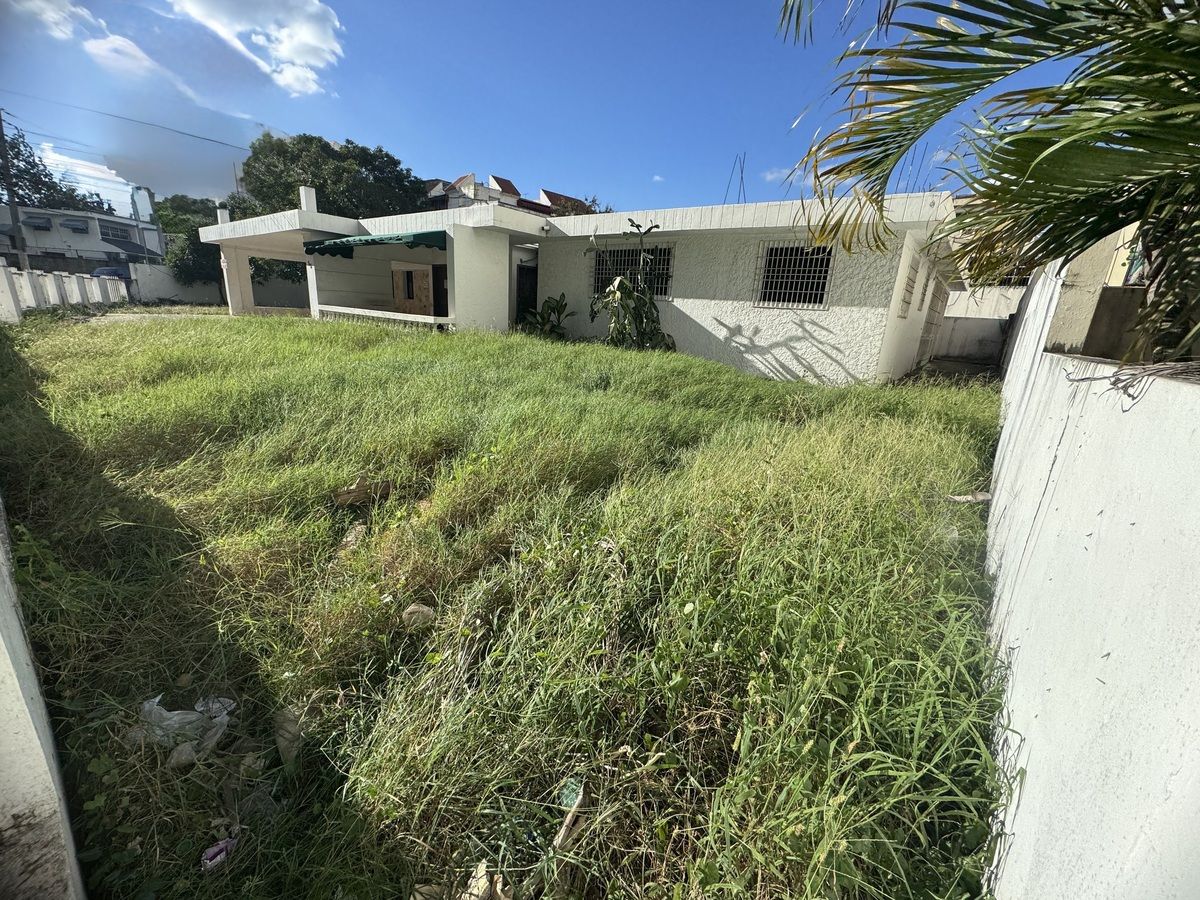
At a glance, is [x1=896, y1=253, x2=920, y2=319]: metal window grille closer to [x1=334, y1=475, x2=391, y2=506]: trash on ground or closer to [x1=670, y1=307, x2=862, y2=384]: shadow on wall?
[x1=670, y1=307, x2=862, y2=384]: shadow on wall

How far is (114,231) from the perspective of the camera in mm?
37812

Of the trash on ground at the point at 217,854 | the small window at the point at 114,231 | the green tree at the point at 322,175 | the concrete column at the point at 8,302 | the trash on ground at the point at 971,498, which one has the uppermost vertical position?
the green tree at the point at 322,175

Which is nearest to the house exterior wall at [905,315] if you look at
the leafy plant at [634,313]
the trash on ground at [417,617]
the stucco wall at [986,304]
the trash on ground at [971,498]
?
the leafy plant at [634,313]

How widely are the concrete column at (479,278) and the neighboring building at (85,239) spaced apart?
33.8 metres

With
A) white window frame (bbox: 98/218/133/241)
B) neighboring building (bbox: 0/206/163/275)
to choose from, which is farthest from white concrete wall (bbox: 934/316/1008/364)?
white window frame (bbox: 98/218/133/241)

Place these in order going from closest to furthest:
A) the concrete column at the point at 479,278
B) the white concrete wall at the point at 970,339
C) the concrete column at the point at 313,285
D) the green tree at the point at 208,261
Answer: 1. the concrete column at the point at 479,278
2. the concrete column at the point at 313,285
3. the white concrete wall at the point at 970,339
4. the green tree at the point at 208,261

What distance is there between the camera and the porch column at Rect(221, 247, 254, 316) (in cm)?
1485

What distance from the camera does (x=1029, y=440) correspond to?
8.83 feet

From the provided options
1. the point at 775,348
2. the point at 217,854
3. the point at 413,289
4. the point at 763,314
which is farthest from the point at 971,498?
the point at 413,289

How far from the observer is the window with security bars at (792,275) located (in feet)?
27.9

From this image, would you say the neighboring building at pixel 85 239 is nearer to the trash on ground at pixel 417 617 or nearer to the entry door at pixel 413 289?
the entry door at pixel 413 289

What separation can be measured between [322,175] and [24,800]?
Answer: 1154 inches

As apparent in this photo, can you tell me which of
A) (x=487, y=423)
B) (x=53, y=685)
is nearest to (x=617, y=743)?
(x=53, y=685)

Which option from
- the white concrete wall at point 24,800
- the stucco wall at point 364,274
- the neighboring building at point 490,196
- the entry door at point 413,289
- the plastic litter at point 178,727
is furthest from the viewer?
the neighboring building at point 490,196
